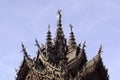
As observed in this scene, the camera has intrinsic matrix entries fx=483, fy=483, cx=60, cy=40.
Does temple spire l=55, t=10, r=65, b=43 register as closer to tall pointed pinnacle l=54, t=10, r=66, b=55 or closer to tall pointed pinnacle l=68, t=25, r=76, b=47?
tall pointed pinnacle l=54, t=10, r=66, b=55

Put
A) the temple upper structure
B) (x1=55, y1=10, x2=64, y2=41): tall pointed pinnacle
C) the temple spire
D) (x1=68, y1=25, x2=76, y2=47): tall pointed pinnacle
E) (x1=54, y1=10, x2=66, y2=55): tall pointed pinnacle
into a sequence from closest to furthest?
the temple upper structure, (x1=54, y1=10, x2=66, y2=55): tall pointed pinnacle, the temple spire, (x1=55, y1=10, x2=64, y2=41): tall pointed pinnacle, (x1=68, y1=25, x2=76, y2=47): tall pointed pinnacle

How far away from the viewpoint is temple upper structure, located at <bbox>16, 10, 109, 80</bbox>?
117 feet

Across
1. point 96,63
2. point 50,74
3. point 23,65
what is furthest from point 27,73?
Answer: point 96,63

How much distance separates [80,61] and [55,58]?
2158 millimetres

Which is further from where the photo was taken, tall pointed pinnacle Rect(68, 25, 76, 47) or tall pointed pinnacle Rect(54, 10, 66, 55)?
tall pointed pinnacle Rect(68, 25, 76, 47)

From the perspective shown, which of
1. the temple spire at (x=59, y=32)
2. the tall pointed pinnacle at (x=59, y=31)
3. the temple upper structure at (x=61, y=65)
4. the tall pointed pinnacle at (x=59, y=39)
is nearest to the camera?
the temple upper structure at (x=61, y=65)

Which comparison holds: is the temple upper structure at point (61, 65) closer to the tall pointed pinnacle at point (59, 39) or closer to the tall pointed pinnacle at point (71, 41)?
the tall pointed pinnacle at point (59, 39)

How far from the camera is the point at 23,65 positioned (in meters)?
38.5

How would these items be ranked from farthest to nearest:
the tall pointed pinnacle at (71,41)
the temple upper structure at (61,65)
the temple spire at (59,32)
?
the tall pointed pinnacle at (71,41) → the temple spire at (59,32) → the temple upper structure at (61,65)

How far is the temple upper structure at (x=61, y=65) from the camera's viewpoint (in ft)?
117

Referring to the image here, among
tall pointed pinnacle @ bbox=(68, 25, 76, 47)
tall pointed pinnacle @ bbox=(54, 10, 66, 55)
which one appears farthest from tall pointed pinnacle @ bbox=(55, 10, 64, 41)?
tall pointed pinnacle @ bbox=(68, 25, 76, 47)

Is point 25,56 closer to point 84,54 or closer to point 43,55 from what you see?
point 43,55

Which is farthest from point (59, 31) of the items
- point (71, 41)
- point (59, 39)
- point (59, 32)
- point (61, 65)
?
point (61, 65)

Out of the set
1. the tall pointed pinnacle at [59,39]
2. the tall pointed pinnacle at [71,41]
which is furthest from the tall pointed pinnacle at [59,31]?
the tall pointed pinnacle at [71,41]
